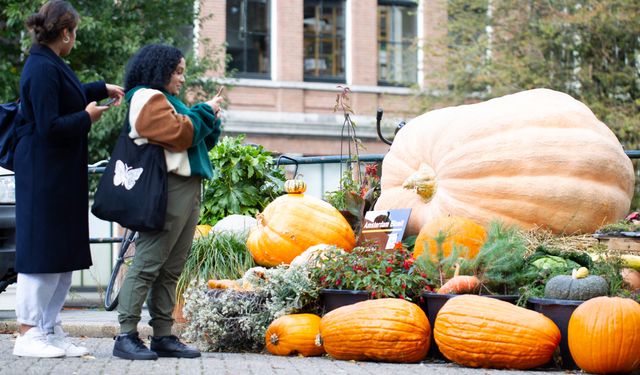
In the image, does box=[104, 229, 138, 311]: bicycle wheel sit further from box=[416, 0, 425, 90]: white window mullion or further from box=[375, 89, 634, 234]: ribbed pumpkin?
box=[416, 0, 425, 90]: white window mullion

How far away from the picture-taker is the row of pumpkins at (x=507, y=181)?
23.9 feet

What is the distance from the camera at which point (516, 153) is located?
24.0 ft

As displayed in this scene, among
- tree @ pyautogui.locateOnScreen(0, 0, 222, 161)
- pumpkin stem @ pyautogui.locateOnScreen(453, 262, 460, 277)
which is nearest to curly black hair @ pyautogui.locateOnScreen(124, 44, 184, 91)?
pumpkin stem @ pyautogui.locateOnScreen(453, 262, 460, 277)

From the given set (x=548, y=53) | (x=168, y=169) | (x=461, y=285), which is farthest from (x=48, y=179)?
(x=548, y=53)

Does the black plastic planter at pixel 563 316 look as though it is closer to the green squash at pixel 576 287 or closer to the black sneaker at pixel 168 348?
the green squash at pixel 576 287

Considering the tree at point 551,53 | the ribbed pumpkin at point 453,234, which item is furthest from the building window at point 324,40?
the ribbed pumpkin at point 453,234

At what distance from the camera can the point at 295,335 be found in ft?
20.4

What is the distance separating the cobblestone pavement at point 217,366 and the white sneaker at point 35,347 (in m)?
0.05

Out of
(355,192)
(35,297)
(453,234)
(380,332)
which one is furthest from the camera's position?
(355,192)

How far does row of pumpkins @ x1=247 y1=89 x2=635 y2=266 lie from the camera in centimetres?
729

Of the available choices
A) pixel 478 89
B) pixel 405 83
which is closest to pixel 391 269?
pixel 478 89

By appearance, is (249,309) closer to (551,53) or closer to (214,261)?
(214,261)

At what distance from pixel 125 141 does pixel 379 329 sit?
A: 62.5 inches

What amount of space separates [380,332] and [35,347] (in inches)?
67.2
